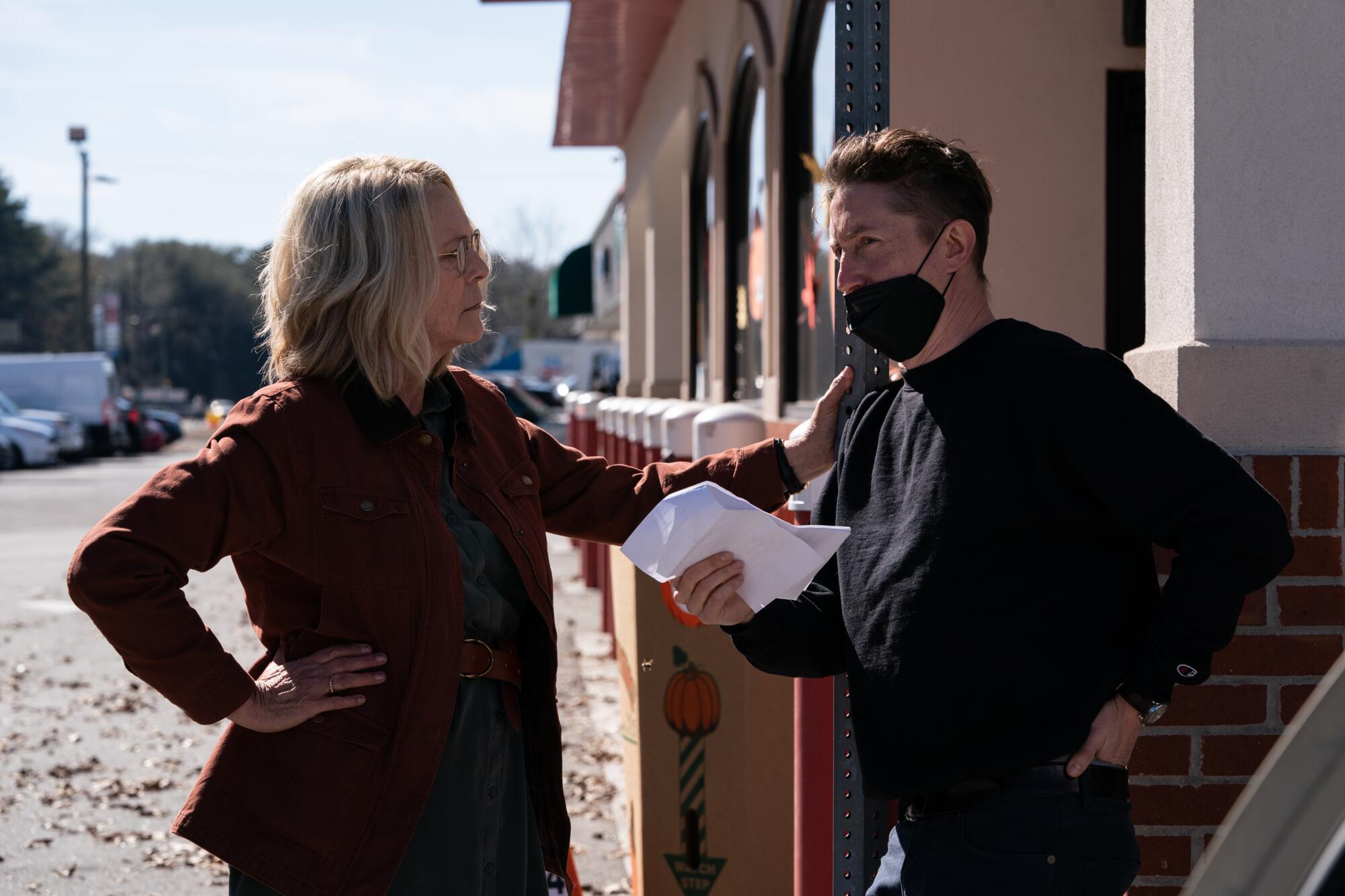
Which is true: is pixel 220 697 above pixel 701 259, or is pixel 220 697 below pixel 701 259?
below

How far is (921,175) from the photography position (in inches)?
93.0

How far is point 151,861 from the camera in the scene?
540 cm

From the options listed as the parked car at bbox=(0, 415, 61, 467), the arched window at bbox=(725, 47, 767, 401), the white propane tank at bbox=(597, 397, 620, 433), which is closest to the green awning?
the white propane tank at bbox=(597, 397, 620, 433)

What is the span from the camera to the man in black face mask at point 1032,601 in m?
2.05

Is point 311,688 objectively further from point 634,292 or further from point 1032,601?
point 634,292

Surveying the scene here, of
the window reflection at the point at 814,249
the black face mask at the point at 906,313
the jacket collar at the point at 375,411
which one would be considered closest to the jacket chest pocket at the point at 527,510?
the jacket collar at the point at 375,411

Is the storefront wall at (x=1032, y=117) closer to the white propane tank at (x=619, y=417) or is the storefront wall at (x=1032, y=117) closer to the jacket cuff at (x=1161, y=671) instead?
the jacket cuff at (x=1161, y=671)

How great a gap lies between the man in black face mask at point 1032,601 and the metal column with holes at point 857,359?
506 millimetres

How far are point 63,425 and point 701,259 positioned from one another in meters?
27.1

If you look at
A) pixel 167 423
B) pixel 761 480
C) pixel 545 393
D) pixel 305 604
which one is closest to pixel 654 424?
pixel 761 480

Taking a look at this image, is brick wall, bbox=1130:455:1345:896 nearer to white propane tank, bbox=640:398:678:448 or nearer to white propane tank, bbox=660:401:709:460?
white propane tank, bbox=660:401:709:460

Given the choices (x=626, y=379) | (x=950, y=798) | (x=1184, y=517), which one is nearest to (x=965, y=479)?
(x=1184, y=517)

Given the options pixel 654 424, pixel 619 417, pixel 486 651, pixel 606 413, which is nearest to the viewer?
pixel 486 651

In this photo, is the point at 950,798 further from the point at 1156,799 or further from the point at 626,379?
the point at 626,379
